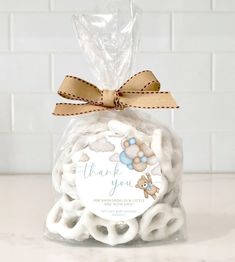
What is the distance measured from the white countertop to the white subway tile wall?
155 millimetres

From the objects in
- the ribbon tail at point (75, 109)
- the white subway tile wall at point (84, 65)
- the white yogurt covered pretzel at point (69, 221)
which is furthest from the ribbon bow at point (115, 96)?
the white subway tile wall at point (84, 65)

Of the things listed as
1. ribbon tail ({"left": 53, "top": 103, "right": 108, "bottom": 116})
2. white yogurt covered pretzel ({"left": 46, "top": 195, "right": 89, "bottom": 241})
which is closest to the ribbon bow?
ribbon tail ({"left": 53, "top": 103, "right": 108, "bottom": 116})

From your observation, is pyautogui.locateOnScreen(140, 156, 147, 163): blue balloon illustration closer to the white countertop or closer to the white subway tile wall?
the white countertop

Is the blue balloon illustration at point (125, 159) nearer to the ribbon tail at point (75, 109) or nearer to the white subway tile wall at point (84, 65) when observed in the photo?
the ribbon tail at point (75, 109)

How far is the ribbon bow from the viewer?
0.79 m

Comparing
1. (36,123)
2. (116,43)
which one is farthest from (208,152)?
(116,43)

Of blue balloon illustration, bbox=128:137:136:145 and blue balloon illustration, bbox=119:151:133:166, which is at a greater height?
blue balloon illustration, bbox=128:137:136:145

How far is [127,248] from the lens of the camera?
2.44 feet

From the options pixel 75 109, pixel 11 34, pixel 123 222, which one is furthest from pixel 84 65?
pixel 123 222

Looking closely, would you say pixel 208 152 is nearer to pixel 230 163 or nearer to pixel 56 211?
pixel 230 163

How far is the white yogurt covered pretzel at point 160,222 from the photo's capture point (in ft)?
2.40

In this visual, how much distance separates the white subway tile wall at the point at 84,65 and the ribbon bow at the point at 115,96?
48cm

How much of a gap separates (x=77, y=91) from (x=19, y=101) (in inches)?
20.5

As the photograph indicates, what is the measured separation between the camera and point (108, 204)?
742 mm
